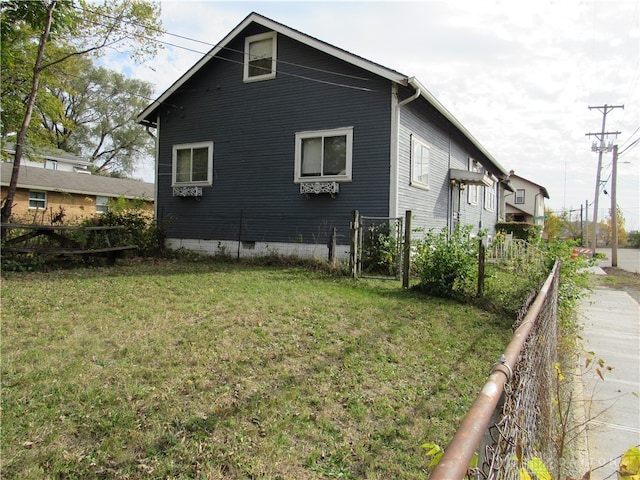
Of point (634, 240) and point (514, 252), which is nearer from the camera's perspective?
point (514, 252)

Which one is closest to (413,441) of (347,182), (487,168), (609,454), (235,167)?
(609,454)

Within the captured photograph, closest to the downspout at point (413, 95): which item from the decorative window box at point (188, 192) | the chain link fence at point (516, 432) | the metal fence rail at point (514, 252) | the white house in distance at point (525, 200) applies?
the metal fence rail at point (514, 252)

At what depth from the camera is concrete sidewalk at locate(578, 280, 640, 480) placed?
2.97 meters

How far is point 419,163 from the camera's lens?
11.1 meters

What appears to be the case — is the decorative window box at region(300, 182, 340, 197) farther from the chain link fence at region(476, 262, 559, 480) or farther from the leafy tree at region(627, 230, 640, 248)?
the leafy tree at region(627, 230, 640, 248)

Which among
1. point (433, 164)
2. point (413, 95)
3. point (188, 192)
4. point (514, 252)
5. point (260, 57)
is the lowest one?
point (514, 252)

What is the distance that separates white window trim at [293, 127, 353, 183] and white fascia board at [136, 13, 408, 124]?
1526 millimetres

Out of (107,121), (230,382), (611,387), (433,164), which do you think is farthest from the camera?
(107,121)

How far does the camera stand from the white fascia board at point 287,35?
9.38 m

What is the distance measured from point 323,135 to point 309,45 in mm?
2320

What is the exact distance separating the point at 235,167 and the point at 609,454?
10582 mm

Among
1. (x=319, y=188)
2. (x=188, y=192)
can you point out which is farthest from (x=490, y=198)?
(x=188, y=192)

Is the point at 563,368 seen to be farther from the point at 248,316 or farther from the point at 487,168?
the point at 487,168

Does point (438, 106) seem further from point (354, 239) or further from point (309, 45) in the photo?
point (354, 239)
